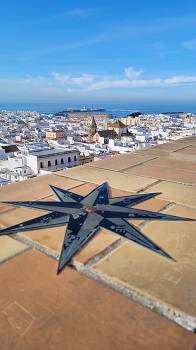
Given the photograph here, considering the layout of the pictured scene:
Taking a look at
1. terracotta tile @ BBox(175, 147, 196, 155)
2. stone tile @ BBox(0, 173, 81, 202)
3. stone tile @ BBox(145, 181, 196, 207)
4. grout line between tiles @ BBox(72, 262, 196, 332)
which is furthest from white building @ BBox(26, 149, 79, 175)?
grout line between tiles @ BBox(72, 262, 196, 332)

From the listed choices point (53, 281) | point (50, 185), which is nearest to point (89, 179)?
point (50, 185)

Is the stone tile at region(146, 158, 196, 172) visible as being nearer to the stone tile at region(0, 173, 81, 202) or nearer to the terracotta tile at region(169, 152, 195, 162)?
the terracotta tile at region(169, 152, 195, 162)

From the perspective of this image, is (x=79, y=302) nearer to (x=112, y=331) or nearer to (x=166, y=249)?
(x=112, y=331)

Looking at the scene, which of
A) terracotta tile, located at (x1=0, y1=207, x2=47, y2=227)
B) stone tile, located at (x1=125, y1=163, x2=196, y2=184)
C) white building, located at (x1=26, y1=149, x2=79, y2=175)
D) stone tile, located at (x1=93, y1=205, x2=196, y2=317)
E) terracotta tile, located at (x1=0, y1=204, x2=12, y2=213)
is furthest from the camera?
white building, located at (x1=26, y1=149, x2=79, y2=175)

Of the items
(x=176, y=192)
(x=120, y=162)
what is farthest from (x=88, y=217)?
(x=120, y=162)

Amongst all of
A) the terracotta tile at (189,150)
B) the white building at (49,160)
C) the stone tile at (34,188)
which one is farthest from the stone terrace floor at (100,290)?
the white building at (49,160)

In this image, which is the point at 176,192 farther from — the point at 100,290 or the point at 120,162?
the point at 100,290
